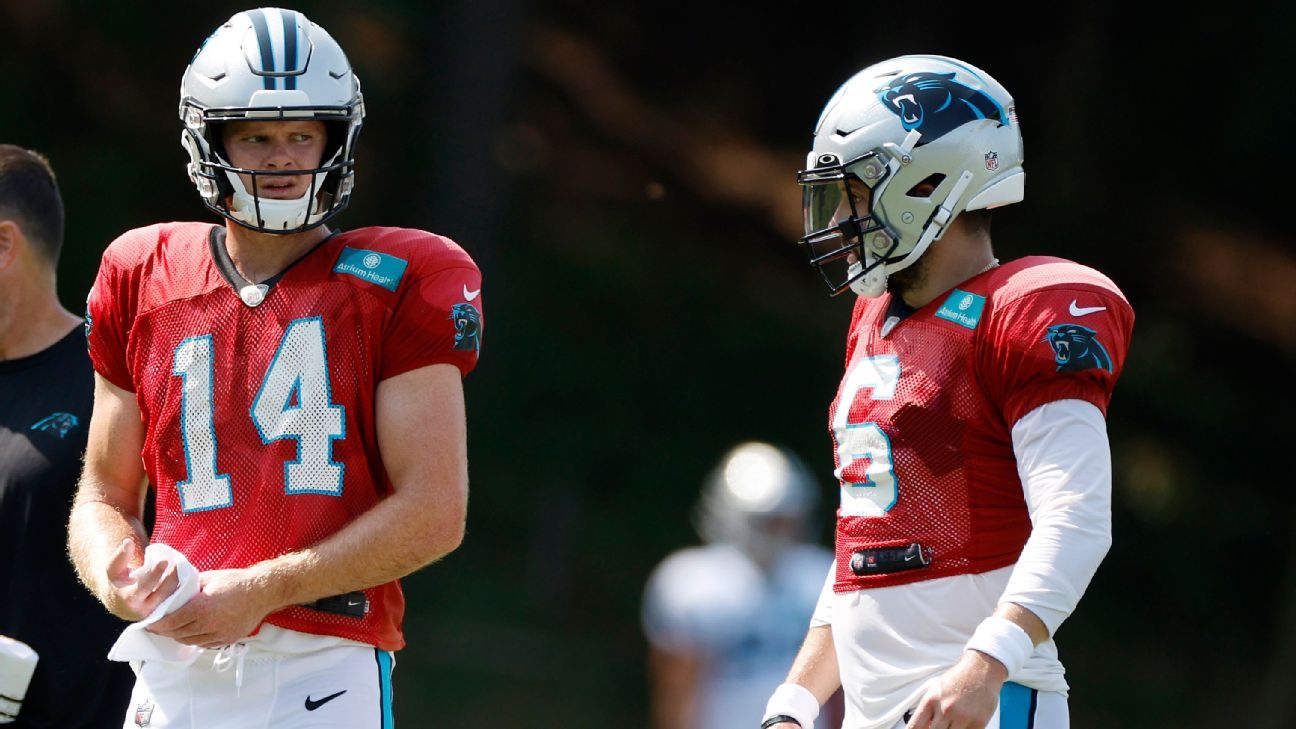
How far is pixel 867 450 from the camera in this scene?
347 cm

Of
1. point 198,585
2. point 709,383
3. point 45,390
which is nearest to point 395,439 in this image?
point 198,585

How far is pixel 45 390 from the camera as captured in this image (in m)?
4.38

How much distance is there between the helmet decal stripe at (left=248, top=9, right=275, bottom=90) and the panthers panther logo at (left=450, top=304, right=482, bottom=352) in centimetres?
62

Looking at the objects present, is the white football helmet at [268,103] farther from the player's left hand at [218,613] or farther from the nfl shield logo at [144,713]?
the nfl shield logo at [144,713]

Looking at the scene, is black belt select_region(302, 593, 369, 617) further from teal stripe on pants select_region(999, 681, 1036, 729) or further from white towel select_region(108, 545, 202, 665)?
teal stripe on pants select_region(999, 681, 1036, 729)

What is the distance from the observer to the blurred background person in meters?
6.09

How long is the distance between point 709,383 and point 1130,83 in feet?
13.9

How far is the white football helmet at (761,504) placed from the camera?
6.33 m

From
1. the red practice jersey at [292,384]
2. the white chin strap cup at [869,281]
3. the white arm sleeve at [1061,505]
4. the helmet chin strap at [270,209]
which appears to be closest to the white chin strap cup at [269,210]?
the helmet chin strap at [270,209]

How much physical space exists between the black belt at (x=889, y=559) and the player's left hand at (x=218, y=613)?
3.93ft

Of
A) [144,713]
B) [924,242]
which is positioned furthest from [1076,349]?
[144,713]

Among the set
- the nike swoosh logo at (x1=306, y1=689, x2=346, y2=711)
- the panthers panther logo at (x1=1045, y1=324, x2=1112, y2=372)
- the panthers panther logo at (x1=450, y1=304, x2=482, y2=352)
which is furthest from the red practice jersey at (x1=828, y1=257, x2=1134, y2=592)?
the nike swoosh logo at (x1=306, y1=689, x2=346, y2=711)

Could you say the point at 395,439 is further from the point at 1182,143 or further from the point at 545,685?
the point at 1182,143

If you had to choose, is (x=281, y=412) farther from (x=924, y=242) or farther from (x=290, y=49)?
(x=924, y=242)
